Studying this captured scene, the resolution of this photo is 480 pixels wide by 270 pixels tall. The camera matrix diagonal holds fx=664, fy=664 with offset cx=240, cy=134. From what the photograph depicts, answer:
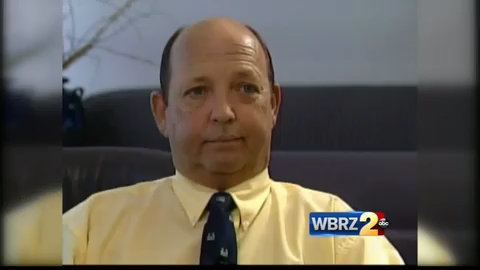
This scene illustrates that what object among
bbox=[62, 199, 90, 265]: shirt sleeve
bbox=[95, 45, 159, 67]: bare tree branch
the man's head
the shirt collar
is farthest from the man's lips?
bbox=[62, 199, 90, 265]: shirt sleeve

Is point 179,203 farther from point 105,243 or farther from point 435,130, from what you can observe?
point 435,130

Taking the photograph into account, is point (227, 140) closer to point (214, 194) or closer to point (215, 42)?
point (214, 194)

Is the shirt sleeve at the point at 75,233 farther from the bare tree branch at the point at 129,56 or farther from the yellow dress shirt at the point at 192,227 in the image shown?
the bare tree branch at the point at 129,56

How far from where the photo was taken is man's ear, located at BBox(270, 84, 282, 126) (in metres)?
1.61

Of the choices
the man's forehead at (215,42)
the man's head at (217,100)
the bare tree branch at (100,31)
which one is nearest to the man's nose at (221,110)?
the man's head at (217,100)

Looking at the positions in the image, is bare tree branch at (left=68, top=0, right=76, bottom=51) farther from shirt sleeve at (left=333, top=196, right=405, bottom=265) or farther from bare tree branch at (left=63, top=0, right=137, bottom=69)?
shirt sleeve at (left=333, top=196, right=405, bottom=265)

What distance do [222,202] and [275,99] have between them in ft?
0.92

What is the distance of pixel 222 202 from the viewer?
5.24ft

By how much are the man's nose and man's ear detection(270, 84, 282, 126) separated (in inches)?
4.1

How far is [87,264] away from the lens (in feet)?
5.33

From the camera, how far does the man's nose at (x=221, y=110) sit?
1.57m

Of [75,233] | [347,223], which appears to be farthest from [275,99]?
[75,233]

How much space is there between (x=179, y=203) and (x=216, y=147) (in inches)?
6.6

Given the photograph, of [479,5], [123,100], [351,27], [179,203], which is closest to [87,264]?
[179,203]
